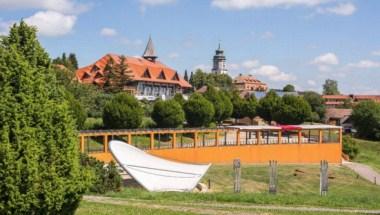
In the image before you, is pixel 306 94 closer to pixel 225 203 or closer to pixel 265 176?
Answer: pixel 265 176

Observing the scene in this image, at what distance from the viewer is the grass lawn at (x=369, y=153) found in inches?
1880

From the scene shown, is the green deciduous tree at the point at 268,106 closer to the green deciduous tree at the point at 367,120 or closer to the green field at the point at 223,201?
the green deciduous tree at the point at 367,120

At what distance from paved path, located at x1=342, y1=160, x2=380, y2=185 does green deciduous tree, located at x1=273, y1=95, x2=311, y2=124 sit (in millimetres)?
9504

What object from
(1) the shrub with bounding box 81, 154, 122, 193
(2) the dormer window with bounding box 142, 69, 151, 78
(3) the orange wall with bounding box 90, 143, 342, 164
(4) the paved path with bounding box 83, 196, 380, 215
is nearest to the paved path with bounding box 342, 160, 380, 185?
(3) the orange wall with bounding box 90, 143, 342, 164

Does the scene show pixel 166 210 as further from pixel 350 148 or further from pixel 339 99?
pixel 339 99

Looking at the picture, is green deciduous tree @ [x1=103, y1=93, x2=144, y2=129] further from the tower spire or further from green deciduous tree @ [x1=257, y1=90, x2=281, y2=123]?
the tower spire

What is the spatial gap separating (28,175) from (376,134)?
6039 centimetres

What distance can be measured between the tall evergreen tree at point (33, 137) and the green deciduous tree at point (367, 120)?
59.4 metres

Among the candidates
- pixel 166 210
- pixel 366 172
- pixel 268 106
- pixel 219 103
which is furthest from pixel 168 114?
pixel 166 210

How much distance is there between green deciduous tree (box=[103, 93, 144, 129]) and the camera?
40.4 m

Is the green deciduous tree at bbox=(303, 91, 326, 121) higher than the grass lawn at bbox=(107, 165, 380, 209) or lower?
higher

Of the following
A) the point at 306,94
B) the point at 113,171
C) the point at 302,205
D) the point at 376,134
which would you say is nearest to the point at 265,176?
the point at 113,171

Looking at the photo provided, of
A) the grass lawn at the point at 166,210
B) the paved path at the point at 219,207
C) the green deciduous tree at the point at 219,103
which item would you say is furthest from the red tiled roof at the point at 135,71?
the grass lawn at the point at 166,210

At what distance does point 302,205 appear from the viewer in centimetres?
1438
